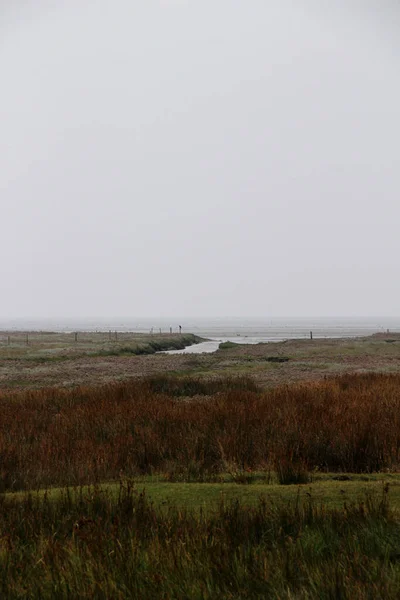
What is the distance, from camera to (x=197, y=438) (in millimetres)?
9562

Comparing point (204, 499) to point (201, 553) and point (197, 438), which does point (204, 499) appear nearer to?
point (201, 553)

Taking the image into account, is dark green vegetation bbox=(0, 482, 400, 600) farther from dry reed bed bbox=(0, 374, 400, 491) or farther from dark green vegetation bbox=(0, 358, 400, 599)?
dry reed bed bbox=(0, 374, 400, 491)

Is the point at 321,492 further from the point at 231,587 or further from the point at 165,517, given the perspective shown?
the point at 231,587

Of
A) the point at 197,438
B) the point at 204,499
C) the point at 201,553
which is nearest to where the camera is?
the point at 201,553

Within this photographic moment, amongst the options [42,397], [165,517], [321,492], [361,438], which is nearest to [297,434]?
[361,438]

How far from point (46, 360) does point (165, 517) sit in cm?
3700

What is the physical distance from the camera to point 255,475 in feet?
25.7

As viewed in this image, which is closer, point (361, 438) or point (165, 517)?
point (165, 517)

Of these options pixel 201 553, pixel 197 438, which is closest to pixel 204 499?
pixel 201 553

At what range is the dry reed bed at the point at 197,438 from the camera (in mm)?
8273

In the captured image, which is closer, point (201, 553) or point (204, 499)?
point (201, 553)

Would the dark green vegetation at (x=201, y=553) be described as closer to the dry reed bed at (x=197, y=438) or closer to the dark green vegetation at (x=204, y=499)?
the dark green vegetation at (x=204, y=499)

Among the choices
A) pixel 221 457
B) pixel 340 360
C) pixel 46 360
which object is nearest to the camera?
pixel 221 457

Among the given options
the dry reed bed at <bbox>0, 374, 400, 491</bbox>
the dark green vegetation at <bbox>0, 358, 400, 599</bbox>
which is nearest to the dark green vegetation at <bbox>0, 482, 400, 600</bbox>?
the dark green vegetation at <bbox>0, 358, 400, 599</bbox>
